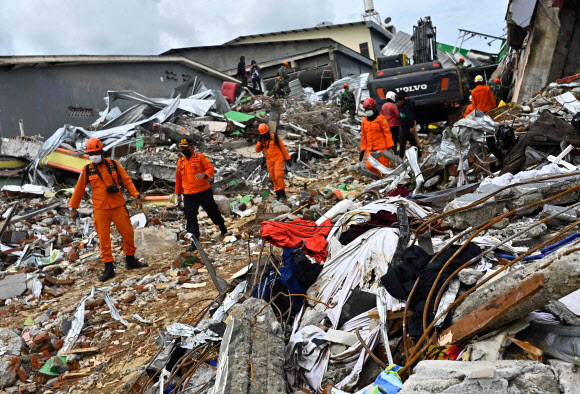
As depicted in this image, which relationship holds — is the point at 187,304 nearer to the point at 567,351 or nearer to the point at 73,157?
the point at 567,351

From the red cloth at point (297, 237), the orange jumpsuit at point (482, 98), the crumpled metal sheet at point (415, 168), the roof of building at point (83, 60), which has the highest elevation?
the roof of building at point (83, 60)

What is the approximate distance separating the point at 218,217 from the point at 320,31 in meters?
24.3

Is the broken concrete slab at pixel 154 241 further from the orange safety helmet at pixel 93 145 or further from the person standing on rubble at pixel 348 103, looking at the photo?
the person standing on rubble at pixel 348 103

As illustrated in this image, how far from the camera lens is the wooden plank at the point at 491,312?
2.08 m

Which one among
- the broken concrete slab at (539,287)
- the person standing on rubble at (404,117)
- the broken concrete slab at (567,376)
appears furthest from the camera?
the person standing on rubble at (404,117)

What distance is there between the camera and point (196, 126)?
13.3 meters

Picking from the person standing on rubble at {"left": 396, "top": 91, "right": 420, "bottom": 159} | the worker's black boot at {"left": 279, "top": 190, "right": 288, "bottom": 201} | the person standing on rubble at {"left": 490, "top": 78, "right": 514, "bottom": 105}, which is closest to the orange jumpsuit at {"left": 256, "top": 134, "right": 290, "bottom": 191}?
the worker's black boot at {"left": 279, "top": 190, "right": 288, "bottom": 201}

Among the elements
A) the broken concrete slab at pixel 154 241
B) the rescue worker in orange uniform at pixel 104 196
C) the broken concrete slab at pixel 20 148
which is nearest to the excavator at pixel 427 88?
the broken concrete slab at pixel 154 241

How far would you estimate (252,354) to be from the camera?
2.76 m

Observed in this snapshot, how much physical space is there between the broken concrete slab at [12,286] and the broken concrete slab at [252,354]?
4177 mm

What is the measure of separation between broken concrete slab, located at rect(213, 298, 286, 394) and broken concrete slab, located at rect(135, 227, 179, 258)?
425cm

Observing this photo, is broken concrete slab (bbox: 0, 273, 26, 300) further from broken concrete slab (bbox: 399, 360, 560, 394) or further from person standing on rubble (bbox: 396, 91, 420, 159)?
person standing on rubble (bbox: 396, 91, 420, 159)

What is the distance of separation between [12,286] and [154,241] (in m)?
2.02

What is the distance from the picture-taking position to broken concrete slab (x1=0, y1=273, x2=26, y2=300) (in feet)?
19.1
